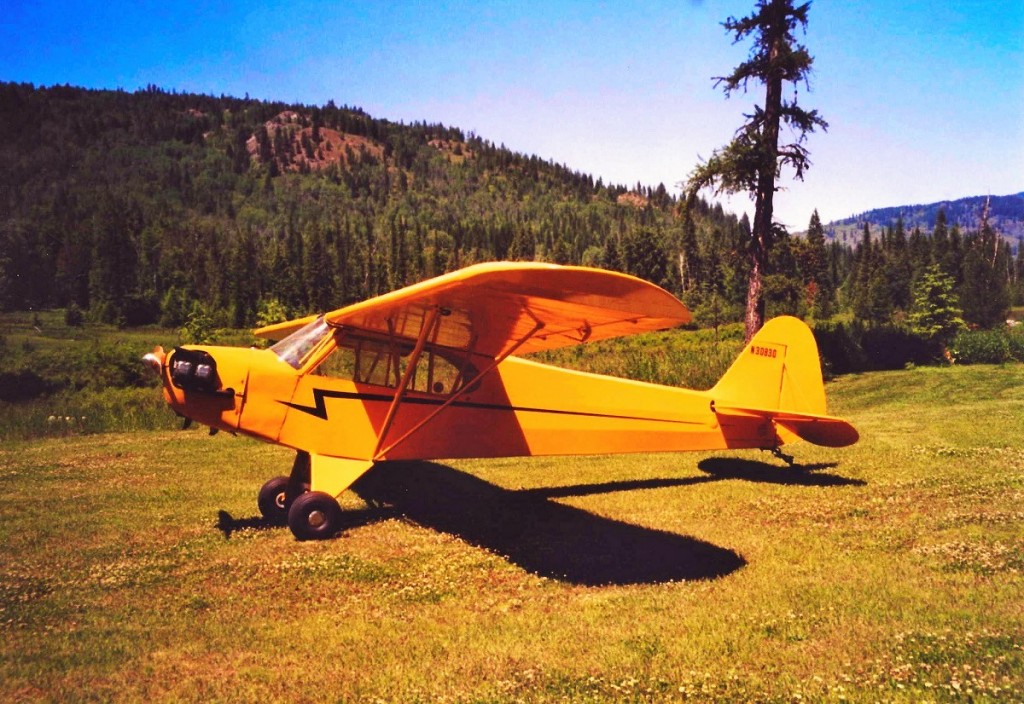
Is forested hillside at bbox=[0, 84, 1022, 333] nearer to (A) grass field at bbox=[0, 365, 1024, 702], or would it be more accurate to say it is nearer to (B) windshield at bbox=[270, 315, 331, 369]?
(B) windshield at bbox=[270, 315, 331, 369]

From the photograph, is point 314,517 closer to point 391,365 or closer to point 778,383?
point 391,365

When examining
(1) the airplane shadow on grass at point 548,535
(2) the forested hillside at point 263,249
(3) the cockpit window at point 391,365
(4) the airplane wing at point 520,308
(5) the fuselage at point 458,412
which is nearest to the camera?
(4) the airplane wing at point 520,308

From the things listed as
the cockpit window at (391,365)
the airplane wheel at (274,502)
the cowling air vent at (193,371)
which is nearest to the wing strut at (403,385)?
the cockpit window at (391,365)

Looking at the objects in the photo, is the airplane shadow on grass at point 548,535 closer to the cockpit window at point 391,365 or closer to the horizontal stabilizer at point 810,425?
the cockpit window at point 391,365

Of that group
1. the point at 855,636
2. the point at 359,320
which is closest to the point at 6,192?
the point at 359,320

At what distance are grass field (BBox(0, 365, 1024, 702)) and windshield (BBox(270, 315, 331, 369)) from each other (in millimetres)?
1888

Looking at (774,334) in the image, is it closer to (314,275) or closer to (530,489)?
(530,489)

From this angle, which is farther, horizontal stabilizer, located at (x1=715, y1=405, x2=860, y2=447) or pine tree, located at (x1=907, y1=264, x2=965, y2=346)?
pine tree, located at (x1=907, y1=264, x2=965, y2=346)

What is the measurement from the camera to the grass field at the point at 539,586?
3.53 m

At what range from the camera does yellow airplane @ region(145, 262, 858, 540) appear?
5.73 meters

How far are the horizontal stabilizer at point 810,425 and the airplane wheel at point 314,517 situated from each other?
5220 mm

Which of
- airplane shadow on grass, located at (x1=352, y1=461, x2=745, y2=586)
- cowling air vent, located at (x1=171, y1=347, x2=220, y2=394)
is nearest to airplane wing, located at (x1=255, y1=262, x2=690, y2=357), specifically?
cowling air vent, located at (x1=171, y1=347, x2=220, y2=394)

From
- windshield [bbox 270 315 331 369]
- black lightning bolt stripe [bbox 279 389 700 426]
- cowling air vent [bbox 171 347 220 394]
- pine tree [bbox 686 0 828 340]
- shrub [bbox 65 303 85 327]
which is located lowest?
black lightning bolt stripe [bbox 279 389 700 426]

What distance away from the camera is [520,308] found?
5.87 metres
